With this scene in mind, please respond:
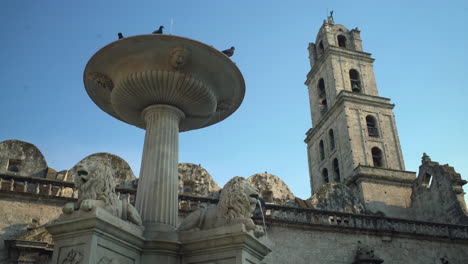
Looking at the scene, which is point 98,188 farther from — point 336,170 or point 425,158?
point 336,170

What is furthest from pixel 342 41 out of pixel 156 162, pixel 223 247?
pixel 223 247

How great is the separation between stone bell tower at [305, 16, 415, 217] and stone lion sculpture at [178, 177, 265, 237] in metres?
24.0

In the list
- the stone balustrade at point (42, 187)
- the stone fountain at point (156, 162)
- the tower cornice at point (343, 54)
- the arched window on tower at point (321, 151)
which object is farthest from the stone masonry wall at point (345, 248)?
the tower cornice at point (343, 54)

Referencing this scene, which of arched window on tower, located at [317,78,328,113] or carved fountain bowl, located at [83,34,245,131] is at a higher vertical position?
arched window on tower, located at [317,78,328,113]

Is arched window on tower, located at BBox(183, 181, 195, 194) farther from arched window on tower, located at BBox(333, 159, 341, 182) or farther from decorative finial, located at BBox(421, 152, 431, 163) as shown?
arched window on tower, located at BBox(333, 159, 341, 182)

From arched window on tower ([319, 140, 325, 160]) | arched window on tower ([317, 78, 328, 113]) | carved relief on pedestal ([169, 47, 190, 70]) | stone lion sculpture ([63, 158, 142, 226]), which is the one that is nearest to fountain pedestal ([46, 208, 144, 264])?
stone lion sculpture ([63, 158, 142, 226])

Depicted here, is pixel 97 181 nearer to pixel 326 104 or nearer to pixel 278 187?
pixel 278 187

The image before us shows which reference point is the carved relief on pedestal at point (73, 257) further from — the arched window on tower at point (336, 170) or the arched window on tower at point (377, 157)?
the arched window on tower at point (377, 157)

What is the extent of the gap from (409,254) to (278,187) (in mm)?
6070

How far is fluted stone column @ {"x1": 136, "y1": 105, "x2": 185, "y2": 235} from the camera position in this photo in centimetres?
661

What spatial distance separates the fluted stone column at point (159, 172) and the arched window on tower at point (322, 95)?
30.9 meters

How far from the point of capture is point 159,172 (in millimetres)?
6949

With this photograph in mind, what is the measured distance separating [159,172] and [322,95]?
32.6 metres

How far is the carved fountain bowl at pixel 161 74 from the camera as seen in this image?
23.7ft
